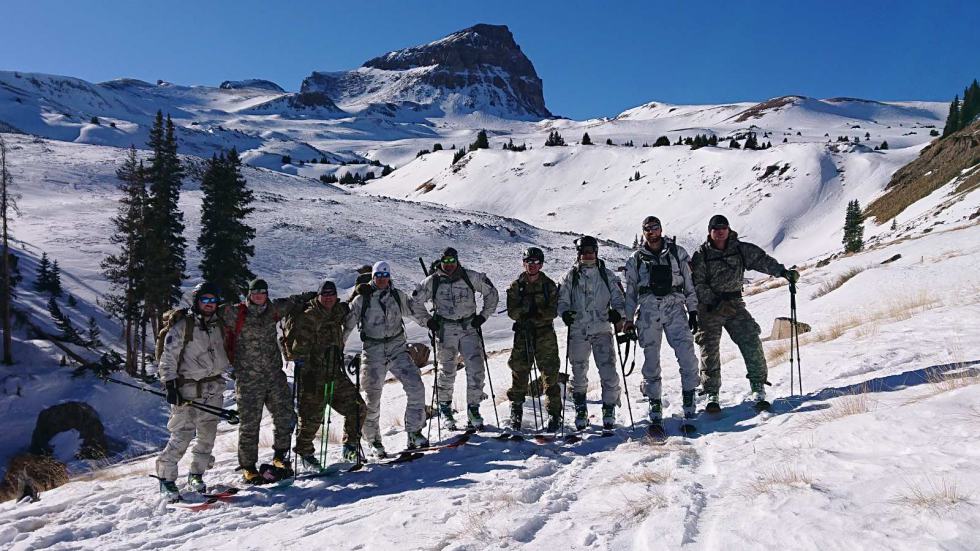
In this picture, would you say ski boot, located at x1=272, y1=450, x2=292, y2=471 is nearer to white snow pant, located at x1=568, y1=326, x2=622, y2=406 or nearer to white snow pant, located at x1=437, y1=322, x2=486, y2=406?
white snow pant, located at x1=437, y1=322, x2=486, y2=406

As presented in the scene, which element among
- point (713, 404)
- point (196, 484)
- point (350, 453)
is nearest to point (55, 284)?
point (196, 484)

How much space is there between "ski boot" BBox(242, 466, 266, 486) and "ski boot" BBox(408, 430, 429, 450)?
2.06 m

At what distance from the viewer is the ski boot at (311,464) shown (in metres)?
7.52

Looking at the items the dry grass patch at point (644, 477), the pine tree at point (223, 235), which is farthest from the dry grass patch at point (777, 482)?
the pine tree at point (223, 235)

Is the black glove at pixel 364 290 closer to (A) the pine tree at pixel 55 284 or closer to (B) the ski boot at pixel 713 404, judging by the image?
(B) the ski boot at pixel 713 404

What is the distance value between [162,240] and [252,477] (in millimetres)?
21498

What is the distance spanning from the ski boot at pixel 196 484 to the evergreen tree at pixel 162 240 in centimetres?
1984

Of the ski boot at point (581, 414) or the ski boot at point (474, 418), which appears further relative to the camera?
the ski boot at point (474, 418)

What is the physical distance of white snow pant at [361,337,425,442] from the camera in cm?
809

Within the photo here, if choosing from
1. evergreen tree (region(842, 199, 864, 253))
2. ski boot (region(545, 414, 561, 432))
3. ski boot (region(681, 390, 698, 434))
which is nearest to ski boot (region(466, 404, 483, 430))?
ski boot (region(545, 414, 561, 432))

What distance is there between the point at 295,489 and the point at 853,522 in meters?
5.91

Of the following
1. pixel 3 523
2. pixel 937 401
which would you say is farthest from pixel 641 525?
pixel 3 523

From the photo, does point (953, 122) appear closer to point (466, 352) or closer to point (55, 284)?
point (466, 352)

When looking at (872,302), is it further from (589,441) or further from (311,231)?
(311,231)
